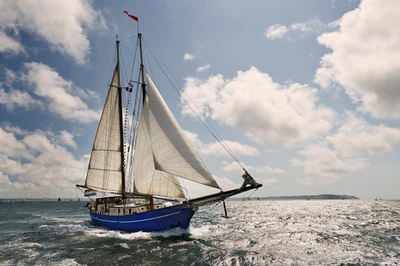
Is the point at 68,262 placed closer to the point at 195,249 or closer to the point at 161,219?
the point at 161,219

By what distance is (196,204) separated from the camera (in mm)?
25078

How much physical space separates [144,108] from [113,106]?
8747 mm

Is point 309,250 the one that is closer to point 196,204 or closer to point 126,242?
point 196,204

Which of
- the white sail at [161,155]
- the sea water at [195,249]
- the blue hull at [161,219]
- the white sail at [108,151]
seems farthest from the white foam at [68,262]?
the white sail at [108,151]

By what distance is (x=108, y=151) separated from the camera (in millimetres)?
34562

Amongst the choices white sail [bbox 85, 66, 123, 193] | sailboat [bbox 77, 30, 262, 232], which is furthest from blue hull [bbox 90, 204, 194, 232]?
white sail [bbox 85, 66, 123, 193]

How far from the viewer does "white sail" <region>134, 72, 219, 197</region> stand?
23.4 meters

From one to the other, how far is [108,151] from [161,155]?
13.3 meters

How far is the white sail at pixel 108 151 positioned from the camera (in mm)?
34334

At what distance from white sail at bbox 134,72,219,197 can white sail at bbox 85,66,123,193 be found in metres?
7.88

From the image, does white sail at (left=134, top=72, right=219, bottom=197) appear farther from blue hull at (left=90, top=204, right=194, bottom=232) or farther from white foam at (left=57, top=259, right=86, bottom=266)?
white foam at (left=57, top=259, right=86, bottom=266)

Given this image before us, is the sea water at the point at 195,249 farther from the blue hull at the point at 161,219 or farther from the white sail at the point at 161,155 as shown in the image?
the white sail at the point at 161,155

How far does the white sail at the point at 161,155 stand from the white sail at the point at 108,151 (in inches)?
310

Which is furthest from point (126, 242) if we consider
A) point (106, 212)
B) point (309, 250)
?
point (309, 250)
